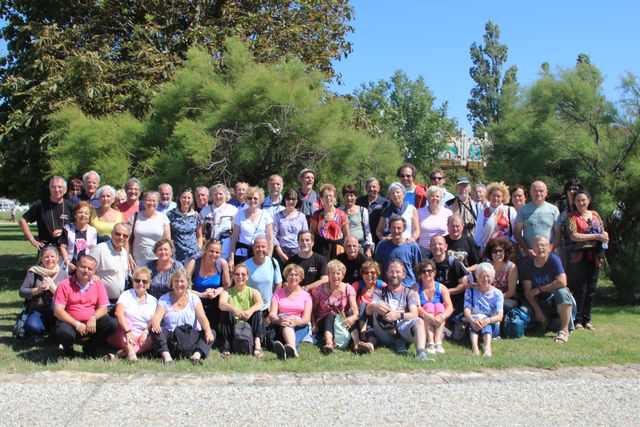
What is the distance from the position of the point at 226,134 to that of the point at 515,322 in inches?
223

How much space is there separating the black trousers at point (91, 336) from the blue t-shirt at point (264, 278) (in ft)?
4.97

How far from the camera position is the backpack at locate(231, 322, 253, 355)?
6.46 meters

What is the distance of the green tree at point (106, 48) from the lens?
1236cm

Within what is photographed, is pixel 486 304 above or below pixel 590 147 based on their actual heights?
below

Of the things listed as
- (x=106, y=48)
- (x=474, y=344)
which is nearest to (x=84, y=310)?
(x=474, y=344)

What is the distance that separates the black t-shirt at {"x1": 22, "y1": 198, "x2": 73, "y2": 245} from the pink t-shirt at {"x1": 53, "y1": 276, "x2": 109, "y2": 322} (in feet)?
4.66

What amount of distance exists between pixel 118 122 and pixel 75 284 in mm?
5858

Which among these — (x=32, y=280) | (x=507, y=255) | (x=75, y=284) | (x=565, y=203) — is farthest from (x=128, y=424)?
(x=565, y=203)

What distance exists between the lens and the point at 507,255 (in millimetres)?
7586

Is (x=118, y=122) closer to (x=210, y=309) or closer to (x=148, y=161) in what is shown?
(x=148, y=161)

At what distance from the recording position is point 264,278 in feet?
22.8

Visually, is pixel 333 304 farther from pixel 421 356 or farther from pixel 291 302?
pixel 421 356

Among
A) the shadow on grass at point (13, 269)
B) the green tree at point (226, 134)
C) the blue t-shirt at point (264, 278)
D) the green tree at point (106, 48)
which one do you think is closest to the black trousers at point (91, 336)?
the blue t-shirt at point (264, 278)

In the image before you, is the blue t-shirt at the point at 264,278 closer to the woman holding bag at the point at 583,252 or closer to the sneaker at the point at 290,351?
the sneaker at the point at 290,351
